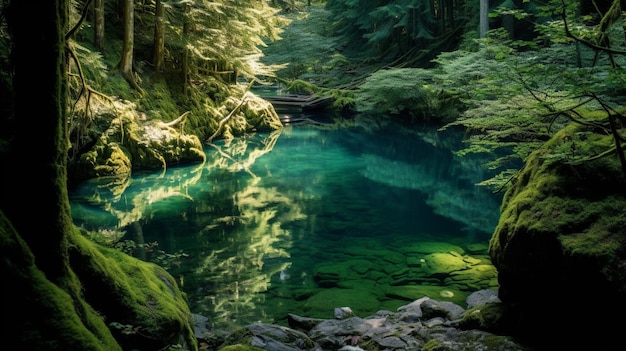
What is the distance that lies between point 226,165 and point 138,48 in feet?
17.5

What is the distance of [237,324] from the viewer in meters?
5.70

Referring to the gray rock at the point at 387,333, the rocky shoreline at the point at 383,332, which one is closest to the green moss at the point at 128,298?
the rocky shoreline at the point at 383,332

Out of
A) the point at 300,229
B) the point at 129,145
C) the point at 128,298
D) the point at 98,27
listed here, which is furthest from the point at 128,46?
the point at 128,298

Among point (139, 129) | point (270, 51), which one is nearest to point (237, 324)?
point (139, 129)

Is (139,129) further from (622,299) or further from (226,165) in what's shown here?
(622,299)

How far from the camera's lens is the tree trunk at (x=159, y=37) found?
599 inches

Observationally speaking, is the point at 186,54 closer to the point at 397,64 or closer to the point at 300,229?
the point at 300,229

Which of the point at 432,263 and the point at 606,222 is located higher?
the point at 606,222

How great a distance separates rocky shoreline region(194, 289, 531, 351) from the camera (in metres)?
4.44

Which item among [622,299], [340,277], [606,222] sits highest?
[606,222]

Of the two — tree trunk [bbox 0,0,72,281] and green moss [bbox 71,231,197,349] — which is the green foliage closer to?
green moss [bbox 71,231,197,349]

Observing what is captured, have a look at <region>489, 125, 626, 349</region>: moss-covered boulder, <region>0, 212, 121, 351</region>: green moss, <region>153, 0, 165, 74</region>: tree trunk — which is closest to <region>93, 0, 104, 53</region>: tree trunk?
<region>153, 0, 165, 74</region>: tree trunk

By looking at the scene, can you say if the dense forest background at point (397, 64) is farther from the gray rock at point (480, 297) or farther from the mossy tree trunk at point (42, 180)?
the mossy tree trunk at point (42, 180)

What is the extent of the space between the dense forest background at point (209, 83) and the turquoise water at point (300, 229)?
1.62 m
